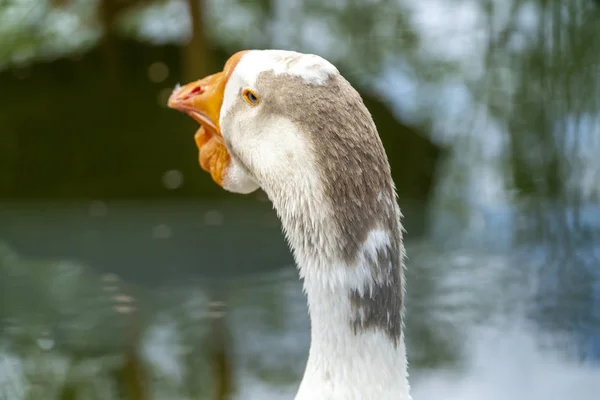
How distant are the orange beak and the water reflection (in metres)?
0.91

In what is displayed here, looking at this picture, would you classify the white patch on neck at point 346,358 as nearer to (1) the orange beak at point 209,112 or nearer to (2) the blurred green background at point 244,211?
(1) the orange beak at point 209,112

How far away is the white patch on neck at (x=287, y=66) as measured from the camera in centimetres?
76

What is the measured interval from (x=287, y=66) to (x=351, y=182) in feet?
0.41

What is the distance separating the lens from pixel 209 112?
3.00 ft

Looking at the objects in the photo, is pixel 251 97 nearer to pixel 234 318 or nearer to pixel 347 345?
pixel 347 345

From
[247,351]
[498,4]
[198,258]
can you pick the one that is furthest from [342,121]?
[498,4]

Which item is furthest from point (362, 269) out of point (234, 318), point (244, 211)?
point (244, 211)

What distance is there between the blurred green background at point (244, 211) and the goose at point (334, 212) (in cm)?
99

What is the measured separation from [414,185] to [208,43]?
109 centimetres

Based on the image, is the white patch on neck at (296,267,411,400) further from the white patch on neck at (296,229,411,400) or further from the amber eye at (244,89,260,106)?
the amber eye at (244,89,260,106)

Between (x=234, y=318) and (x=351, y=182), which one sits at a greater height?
(x=351, y=182)

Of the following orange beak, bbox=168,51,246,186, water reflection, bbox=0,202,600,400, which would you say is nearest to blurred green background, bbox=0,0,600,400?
water reflection, bbox=0,202,600,400

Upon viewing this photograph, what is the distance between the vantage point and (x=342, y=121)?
744 millimetres

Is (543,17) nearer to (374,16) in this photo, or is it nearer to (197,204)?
(374,16)
